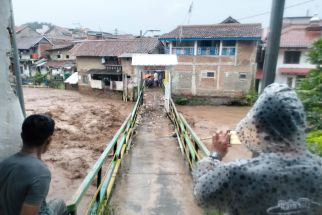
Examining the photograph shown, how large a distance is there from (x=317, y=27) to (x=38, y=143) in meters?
22.9

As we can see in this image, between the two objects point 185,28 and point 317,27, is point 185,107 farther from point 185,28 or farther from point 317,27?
point 317,27

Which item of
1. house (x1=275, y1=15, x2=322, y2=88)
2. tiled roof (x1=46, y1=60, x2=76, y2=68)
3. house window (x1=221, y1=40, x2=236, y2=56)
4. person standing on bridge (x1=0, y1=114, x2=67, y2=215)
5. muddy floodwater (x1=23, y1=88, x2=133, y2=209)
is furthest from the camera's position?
Answer: tiled roof (x1=46, y1=60, x2=76, y2=68)

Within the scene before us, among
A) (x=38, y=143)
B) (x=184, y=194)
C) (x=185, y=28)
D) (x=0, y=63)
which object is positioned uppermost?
(x=185, y=28)

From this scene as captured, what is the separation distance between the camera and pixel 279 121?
1122 millimetres

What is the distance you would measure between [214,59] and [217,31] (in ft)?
6.64

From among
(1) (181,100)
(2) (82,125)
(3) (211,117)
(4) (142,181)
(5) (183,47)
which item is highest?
(5) (183,47)

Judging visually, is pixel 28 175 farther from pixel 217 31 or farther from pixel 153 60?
pixel 217 31

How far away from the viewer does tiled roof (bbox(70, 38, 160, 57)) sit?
2436cm

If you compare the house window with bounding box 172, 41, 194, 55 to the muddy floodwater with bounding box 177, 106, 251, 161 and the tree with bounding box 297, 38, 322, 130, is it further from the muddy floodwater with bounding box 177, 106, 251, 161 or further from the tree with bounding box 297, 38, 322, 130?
the tree with bounding box 297, 38, 322, 130

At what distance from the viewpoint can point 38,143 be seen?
A: 5.39 ft

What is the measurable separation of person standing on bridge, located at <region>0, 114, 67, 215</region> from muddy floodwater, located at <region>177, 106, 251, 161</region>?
1349 centimetres

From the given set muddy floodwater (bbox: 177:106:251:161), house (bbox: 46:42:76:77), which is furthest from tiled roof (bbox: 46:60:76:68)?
muddy floodwater (bbox: 177:106:251:161)

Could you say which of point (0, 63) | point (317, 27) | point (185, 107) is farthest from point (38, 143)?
point (317, 27)

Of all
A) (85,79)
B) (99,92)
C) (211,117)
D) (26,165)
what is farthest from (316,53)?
(85,79)
